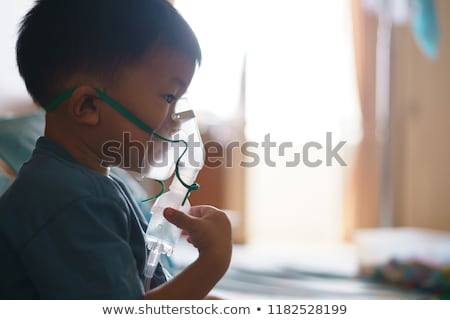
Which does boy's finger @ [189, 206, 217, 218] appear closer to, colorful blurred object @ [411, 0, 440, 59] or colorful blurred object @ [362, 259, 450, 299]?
colorful blurred object @ [362, 259, 450, 299]

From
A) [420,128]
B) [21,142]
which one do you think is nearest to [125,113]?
[21,142]

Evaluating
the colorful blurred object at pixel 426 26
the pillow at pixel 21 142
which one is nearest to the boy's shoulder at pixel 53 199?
the pillow at pixel 21 142

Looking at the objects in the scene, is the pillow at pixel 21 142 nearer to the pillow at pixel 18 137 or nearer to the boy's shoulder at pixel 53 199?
the pillow at pixel 18 137

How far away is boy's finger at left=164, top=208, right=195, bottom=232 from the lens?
0.67 m

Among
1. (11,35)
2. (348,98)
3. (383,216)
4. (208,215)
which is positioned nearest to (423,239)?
(383,216)

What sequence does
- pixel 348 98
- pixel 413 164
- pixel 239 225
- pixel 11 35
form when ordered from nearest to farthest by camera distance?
pixel 11 35 → pixel 239 225 → pixel 348 98 → pixel 413 164

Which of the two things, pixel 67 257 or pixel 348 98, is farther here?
pixel 348 98

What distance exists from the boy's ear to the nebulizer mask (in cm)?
1

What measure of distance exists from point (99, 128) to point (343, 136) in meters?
1.97

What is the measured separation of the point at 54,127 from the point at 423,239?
5.52 ft

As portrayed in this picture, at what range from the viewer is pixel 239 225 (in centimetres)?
241

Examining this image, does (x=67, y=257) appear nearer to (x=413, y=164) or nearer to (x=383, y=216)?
(x=383, y=216)

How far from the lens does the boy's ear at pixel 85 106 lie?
705 mm

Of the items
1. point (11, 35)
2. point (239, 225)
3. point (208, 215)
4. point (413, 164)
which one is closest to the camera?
point (208, 215)
